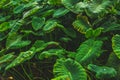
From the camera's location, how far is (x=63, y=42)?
3.31 m

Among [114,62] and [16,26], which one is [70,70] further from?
[16,26]

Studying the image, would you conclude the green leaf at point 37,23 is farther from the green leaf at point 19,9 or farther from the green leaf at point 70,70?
the green leaf at point 70,70

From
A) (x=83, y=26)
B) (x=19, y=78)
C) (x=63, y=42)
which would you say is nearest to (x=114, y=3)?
(x=83, y=26)

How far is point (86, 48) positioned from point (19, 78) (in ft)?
2.77

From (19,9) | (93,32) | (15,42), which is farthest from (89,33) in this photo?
(19,9)

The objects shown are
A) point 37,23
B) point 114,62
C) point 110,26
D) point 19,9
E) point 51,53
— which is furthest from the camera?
point 19,9

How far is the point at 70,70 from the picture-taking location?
246 cm

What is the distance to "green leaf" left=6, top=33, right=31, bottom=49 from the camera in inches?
124

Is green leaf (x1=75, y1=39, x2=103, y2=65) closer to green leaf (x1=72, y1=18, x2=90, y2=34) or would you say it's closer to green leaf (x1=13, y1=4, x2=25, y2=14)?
green leaf (x1=72, y1=18, x2=90, y2=34)

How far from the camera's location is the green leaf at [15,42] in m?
3.14

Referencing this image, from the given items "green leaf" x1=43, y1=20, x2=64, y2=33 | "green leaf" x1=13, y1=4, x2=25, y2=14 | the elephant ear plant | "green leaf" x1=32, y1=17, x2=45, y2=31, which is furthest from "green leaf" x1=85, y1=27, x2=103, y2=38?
"green leaf" x1=13, y1=4, x2=25, y2=14

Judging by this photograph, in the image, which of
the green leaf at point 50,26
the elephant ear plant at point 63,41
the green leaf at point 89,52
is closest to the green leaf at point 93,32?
the elephant ear plant at point 63,41

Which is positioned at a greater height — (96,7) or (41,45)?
(96,7)

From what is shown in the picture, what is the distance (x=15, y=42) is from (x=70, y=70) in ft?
3.26
